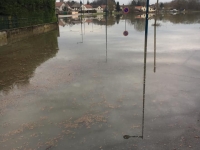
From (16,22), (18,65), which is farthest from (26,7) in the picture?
(18,65)

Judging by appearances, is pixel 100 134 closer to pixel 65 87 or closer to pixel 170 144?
pixel 170 144

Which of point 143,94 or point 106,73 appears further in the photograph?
point 106,73

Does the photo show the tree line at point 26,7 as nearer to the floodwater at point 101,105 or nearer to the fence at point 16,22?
the fence at point 16,22

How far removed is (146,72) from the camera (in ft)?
27.2

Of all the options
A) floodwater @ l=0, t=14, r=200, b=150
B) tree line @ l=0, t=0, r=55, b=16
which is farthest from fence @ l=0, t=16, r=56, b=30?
floodwater @ l=0, t=14, r=200, b=150

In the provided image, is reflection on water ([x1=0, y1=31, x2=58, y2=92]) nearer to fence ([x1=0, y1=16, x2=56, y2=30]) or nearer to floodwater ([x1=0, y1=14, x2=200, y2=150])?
floodwater ([x1=0, y1=14, x2=200, y2=150])

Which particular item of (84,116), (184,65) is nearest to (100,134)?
(84,116)

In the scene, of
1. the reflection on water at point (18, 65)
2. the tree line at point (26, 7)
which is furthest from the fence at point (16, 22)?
the reflection on water at point (18, 65)

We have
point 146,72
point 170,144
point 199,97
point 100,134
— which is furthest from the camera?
point 146,72

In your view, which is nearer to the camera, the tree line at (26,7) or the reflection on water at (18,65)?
the reflection on water at (18,65)

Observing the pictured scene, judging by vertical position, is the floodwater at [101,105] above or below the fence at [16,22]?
below

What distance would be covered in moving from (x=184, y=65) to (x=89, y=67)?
4.02 metres

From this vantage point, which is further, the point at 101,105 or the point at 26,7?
the point at 26,7

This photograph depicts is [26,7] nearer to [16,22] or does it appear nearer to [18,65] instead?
[16,22]
